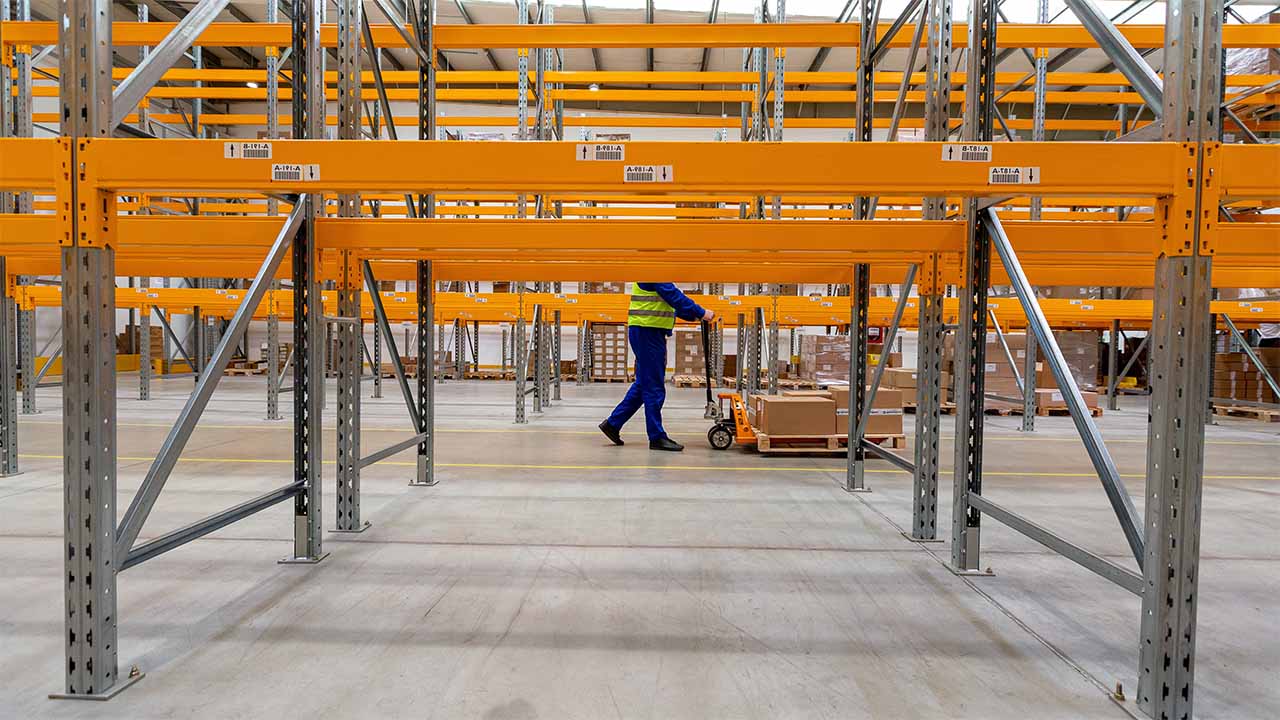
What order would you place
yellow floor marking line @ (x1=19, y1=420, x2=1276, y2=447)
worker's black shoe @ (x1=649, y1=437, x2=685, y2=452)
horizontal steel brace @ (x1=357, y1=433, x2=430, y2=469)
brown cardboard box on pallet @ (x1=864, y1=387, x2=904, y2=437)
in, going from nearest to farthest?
horizontal steel brace @ (x1=357, y1=433, x2=430, y2=469) → brown cardboard box on pallet @ (x1=864, y1=387, x2=904, y2=437) → worker's black shoe @ (x1=649, y1=437, x2=685, y2=452) → yellow floor marking line @ (x1=19, y1=420, x2=1276, y2=447)

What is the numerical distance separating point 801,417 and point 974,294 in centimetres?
339

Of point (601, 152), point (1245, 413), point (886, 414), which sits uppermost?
point (601, 152)

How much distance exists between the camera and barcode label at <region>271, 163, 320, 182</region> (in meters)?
2.29

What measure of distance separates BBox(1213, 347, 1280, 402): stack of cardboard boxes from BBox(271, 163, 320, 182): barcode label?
13116 millimetres

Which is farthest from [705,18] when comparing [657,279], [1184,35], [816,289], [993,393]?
[1184,35]

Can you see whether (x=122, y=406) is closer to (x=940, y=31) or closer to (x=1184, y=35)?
(x=940, y=31)

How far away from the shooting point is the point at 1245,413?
11.1 m

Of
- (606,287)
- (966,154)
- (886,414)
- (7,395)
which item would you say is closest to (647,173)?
(966,154)

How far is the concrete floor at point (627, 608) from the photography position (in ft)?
7.41

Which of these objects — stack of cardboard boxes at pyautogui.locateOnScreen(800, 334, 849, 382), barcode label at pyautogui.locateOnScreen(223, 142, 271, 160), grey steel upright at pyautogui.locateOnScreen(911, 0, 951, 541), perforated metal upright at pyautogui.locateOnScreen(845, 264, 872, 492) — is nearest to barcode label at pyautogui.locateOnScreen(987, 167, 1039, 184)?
grey steel upright at pyautogui.locateOnScreen(911, 0, 951, 541)

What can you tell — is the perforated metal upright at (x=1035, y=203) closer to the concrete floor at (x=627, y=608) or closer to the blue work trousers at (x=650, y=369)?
the concrete floor at (x=627, y=608)

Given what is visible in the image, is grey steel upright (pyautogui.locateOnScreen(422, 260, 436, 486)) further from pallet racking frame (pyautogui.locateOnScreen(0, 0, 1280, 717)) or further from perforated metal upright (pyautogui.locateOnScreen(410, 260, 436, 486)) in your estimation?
pallet racking frame (pyautogui.locateOnScreen(0, 0, 1280, 717))

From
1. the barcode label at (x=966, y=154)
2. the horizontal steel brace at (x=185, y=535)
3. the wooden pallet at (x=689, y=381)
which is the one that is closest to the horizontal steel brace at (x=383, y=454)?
the horizontal steel brace at (x=185, y=535)

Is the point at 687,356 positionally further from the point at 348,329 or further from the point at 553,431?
the point at 348,329
